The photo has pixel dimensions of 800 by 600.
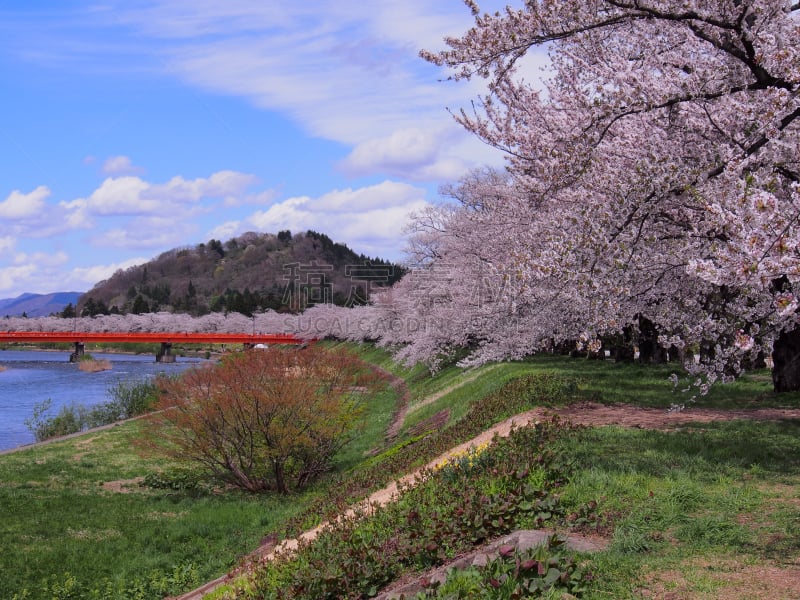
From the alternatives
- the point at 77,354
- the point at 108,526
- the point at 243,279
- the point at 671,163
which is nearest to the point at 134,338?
the point at 77,354

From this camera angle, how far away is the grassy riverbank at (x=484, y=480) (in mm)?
6617

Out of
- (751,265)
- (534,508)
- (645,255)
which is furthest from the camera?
(645,255)

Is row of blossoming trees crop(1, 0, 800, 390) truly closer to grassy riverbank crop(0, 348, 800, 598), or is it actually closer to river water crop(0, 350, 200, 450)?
grassy riverbank crop(0, 348, 800, 598)

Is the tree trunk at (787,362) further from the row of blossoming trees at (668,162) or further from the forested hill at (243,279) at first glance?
the forested hill at (243,279)

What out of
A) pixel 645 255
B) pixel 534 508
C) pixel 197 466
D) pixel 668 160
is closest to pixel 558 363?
pixel 197 466

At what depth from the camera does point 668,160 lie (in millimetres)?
9445

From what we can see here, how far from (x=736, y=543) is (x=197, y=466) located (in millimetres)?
18424

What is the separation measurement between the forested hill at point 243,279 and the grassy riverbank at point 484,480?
84.9m

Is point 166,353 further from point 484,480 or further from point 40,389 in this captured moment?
point 484,480

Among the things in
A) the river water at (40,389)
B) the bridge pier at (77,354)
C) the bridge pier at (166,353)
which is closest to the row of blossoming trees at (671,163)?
the river water at (40,389)

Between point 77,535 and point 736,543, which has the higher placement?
point 736,543

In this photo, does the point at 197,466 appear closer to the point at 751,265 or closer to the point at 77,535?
the point at 77,535

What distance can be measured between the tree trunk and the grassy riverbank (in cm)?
43

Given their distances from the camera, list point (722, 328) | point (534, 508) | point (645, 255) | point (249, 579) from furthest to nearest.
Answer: point (645, 255), point (722, 328), point (249, 579), point (534, 508)
